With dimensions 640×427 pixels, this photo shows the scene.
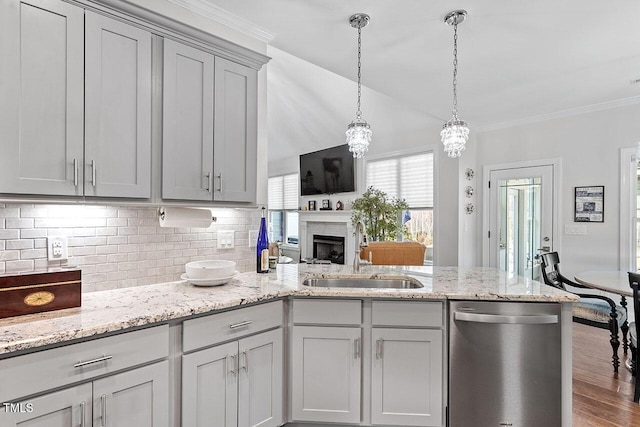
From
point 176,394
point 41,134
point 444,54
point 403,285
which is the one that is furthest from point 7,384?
point 444,54

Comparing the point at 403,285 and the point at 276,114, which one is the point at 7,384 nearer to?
the point at 403,285

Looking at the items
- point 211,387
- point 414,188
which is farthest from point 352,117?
point 211,387

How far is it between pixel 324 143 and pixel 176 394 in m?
5.60

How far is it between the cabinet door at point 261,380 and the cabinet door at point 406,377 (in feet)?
1.73

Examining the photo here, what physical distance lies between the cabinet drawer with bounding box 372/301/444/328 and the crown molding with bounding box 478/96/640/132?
154 inches

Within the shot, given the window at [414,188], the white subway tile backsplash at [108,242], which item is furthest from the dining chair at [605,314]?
the white subway tile backsplash at [108,242]

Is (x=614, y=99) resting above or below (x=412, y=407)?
above

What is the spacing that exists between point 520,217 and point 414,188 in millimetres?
1549

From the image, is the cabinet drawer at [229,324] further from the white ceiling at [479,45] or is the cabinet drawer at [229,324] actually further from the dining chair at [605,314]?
the dining chair at [605,314]

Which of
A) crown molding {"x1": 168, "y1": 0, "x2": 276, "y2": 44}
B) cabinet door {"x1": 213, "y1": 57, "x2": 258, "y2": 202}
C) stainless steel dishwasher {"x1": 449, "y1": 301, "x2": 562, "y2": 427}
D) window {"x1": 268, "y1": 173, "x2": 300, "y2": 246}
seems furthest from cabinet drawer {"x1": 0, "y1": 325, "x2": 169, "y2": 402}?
window {"x1": 268, "y1": 173, "x2": 300, "y2": 246}

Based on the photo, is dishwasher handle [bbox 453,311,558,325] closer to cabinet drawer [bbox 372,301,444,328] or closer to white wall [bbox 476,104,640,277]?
cabinet drawer [bbox 372,301,444,328]

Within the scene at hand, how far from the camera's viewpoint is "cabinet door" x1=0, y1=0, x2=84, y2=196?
1467 millimetres

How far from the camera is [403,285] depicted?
7.49 ft

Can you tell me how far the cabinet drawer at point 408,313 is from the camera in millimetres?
1904
